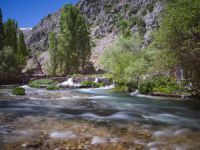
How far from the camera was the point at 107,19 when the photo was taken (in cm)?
14300

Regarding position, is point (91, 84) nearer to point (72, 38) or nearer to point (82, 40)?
point (72, 38)

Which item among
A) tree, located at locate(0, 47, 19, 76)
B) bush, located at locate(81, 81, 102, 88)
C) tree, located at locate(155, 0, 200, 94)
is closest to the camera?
tree, located at locate(155, 0, 200, 94)

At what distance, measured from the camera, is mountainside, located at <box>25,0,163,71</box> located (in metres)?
110

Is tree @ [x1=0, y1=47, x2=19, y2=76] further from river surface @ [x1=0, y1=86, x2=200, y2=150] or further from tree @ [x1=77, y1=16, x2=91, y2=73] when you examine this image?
river surface @ [x1=0, y1=86, x2=200, y2=150]

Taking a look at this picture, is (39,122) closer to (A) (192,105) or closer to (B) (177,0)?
(A) (192,105)

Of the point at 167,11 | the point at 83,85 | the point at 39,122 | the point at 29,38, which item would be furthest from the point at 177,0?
the point at 29,38

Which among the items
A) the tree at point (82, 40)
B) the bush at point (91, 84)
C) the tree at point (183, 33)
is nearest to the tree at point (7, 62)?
the tree at point (82, 40)

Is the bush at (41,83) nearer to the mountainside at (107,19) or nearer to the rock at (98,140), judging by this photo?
the rock at (98,140)

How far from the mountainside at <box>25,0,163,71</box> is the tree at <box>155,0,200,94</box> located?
2539 inches

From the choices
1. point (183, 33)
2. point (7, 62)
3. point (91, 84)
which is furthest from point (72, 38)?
point (183, 33)

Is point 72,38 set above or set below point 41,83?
above

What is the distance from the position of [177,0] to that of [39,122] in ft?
53.3

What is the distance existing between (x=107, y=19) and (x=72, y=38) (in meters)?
79.6

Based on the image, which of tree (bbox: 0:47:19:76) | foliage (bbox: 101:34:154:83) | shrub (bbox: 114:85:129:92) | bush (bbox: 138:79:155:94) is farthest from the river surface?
tree (bbox: 0:47:19:76)
